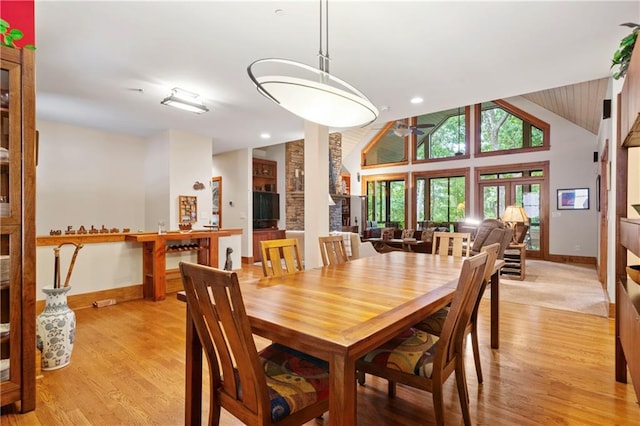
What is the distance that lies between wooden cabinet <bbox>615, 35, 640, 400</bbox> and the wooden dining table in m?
0.86

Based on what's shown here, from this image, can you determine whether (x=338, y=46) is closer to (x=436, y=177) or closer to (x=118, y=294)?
(x=118, y=294)

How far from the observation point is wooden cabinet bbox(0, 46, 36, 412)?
75.6 inches

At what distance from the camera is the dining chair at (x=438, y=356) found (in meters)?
1.52

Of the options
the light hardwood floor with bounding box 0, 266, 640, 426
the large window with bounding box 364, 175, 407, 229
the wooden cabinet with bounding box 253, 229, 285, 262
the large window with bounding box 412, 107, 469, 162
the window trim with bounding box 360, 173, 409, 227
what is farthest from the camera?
the large window with bounding box 364, 175, 407, 229

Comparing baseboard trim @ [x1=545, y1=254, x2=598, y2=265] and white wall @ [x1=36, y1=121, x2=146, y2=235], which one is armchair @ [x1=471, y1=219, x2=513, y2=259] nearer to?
baseboard trim @ [x1=545, y1=254, x2=598, y2=265]

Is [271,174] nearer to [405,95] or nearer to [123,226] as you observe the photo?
[123,226]

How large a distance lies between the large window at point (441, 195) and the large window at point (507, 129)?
0.99 meters

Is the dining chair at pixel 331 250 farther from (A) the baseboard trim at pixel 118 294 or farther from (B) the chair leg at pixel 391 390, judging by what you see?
(A) the baseboard trim at pixel 118 294

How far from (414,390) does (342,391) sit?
135 cm

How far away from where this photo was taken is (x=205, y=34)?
2623 millimetres

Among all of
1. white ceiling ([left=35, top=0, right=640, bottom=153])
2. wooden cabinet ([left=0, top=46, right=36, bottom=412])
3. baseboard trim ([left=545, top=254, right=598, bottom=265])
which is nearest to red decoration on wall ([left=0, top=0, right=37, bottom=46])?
white ceiling ([left=35, top=0, right=640, bottom=153])

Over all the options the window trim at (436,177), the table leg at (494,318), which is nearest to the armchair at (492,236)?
the table leg at (494,318)

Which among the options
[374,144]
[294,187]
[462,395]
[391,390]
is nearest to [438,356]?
[462,395]

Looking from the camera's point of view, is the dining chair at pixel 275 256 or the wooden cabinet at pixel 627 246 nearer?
the wooden cabinet at pixel 627 246
